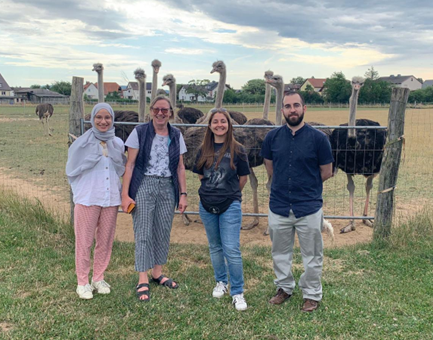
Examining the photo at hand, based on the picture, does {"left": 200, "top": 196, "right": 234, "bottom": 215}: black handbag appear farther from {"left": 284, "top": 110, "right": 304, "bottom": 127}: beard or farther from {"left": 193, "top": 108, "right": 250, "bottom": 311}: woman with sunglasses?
{"left": 284, "top": 110, "right": 304, "bottom": 127}: beard

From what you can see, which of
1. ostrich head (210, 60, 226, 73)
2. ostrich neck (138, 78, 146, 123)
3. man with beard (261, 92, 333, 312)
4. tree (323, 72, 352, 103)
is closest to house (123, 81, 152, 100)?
ostrich neck (138, 78, 146, 123)

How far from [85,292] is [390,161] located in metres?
3.78

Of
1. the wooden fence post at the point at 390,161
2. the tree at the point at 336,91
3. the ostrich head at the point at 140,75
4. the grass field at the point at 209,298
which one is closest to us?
the grass field at the point at 209,298

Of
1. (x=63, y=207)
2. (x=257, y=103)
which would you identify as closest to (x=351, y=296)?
(x=63, y=207)

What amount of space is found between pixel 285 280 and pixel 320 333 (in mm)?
617

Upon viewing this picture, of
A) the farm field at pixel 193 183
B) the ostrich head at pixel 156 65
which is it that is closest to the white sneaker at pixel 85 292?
the farm field at pixel 193 183

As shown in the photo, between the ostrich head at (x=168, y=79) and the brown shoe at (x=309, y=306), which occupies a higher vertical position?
the ostrich head at (x=168, y=79)

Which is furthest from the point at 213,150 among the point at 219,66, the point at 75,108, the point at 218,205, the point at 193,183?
the point at 193,183

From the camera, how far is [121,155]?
13.9ft

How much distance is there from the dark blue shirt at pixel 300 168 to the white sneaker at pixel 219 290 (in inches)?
36.7

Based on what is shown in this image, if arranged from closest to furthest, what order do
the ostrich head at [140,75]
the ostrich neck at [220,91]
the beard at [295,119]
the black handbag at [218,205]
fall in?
the beard at [295,119], the black handbag at [218,205], the ostrich neck at [220,91], the ostrich head at [140,75]

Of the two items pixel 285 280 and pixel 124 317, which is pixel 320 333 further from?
pixel 124 317

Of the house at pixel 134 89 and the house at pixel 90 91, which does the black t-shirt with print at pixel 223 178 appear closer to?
the house at pixel 134 89

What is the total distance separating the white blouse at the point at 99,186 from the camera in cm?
406
